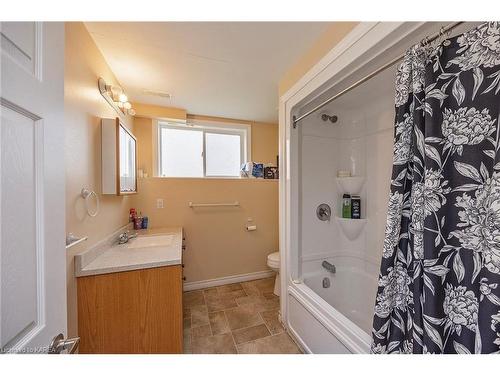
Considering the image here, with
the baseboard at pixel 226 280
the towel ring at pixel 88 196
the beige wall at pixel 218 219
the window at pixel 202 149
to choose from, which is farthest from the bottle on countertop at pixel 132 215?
the baseboard at pixel 226 280

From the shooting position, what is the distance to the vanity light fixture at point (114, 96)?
1467 millimetres

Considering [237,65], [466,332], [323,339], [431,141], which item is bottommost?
[323,339]

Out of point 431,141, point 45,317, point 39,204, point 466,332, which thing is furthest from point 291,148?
point 45,317

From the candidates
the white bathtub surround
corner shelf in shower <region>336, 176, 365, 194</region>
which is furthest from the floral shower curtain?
corner shelf in shower <region>336, 176, 365, 194</region>

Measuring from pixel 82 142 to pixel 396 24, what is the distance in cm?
180

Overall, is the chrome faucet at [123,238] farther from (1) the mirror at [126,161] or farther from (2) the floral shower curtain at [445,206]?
(2) the floral shower curtain at [445,206]

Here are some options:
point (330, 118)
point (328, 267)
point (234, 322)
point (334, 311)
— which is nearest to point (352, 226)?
point (328, 267)

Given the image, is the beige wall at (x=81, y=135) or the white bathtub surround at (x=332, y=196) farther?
the white bathtub surround at (x=332, y=196)

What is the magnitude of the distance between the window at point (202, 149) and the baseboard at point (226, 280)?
1.41m

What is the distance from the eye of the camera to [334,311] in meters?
1.21

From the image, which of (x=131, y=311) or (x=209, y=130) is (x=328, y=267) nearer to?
(x=131, y=311)

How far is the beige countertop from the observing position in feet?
3.85
